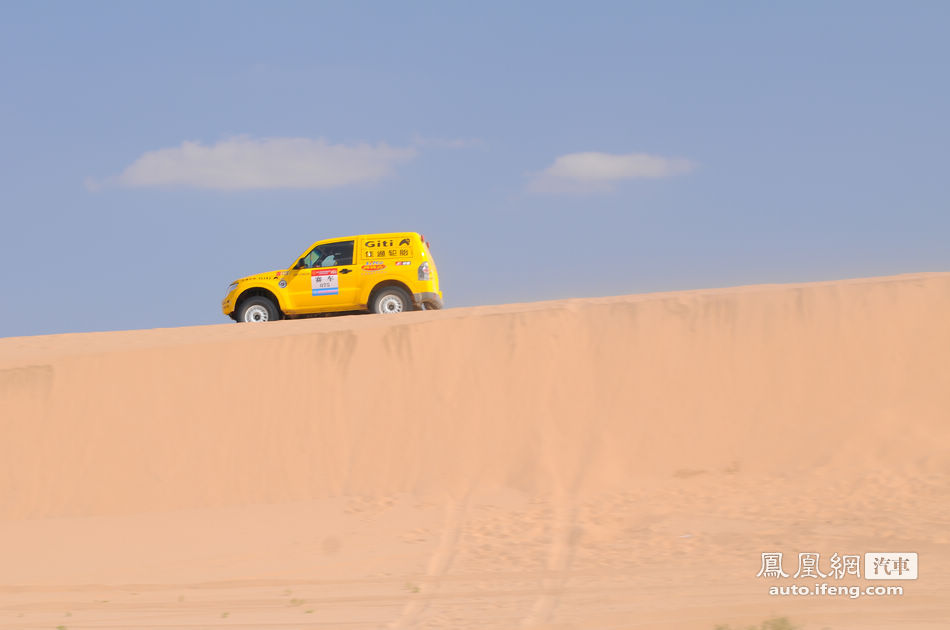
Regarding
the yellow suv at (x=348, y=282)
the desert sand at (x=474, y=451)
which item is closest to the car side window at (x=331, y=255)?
the yellow suv at (x=348, y=282)

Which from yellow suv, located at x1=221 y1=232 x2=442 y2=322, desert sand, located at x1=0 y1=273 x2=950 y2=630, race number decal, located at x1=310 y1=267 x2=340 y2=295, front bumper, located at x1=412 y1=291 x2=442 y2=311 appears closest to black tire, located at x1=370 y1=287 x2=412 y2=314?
yellow suv, located at x1=221 y1=232 x2=442 y2=322

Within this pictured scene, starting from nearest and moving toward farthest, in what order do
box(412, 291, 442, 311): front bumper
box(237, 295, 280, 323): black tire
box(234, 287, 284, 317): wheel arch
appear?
box(412, 291, 442, 311): front bumper
box(237, 295, 280, 323): black tire
box(234, 287, 284, 317): wheel arch

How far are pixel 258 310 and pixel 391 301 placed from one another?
8.28 feet

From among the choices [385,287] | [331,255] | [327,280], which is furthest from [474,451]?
[331,255]

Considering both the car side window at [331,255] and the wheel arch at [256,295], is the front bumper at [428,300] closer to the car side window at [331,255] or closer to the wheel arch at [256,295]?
the car side window at [331,255]

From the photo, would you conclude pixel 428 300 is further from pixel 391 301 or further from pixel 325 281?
pixel 325 281

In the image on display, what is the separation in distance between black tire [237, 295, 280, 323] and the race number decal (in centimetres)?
87

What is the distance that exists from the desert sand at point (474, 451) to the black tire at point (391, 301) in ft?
5.62

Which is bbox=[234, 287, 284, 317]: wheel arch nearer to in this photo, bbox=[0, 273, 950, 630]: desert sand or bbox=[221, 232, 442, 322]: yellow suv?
bbox=[221, 232, 442, 322]: yellow suv

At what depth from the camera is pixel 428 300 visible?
1653 cm

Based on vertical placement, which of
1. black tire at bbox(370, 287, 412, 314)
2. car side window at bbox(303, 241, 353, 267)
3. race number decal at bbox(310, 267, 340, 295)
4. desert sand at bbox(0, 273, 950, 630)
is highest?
car side window at bbox(303, 241, 353, 267)

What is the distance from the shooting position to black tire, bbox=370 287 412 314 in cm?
1642

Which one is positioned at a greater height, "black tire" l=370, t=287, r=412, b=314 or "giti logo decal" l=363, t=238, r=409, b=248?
"giti logo decal" l=363, t=238, r=409, b=248

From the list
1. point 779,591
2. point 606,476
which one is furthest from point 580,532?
point 779,591
